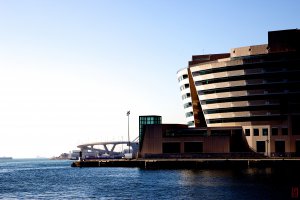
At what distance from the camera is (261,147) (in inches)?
7416

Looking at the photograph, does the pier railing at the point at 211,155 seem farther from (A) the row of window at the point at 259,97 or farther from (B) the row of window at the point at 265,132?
(A) the row of window at the point at 259,97

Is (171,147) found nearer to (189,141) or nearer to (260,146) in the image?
(189,141)

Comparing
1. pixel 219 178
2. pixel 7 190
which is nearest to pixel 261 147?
pixel 219 178

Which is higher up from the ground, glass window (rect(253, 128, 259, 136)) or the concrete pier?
glass window (rect(253, 128, 259, 136))

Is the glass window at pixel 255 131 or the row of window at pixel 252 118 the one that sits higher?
the row of window at pixel 252 118

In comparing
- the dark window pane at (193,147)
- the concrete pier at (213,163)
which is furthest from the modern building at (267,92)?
the concrete pier at (213,163)

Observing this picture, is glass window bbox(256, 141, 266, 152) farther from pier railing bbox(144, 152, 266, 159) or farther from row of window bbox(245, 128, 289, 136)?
pier railing bbox(144, 152, 266, 159)

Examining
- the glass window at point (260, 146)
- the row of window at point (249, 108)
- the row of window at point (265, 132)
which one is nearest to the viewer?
the row of window at point (265, 132)

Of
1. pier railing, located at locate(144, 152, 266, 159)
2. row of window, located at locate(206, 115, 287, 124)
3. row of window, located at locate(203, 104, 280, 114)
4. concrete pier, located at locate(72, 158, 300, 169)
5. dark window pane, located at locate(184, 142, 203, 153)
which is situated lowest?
concrete pier, located at locate(72, 158, 300, 169)

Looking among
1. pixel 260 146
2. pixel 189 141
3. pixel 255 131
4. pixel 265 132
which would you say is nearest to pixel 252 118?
pixel 255 131

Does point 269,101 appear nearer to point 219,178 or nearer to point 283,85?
point 283,85

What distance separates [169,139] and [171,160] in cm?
1644

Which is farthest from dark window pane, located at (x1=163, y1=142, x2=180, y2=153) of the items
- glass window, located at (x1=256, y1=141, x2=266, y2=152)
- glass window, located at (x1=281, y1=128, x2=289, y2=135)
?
glass window, located at (x1=281, y1=128, x2=289, y2=135)

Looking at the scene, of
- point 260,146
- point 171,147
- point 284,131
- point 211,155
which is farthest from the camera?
point 171,147
